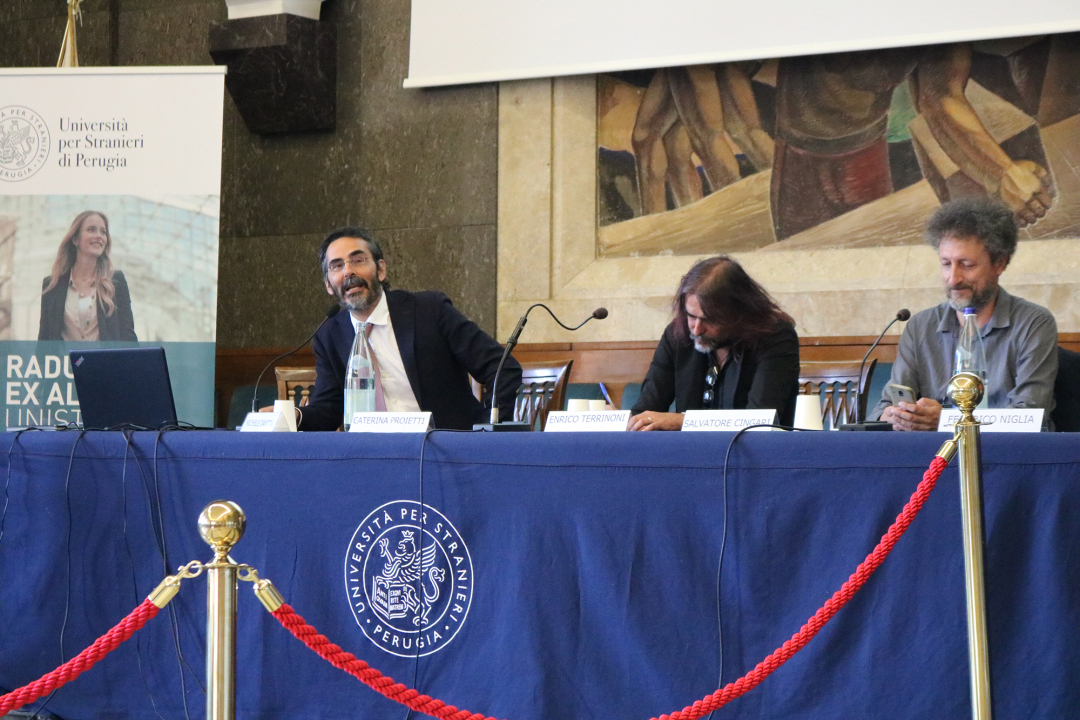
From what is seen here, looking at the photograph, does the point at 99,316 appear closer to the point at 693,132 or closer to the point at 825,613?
the point at 693,132

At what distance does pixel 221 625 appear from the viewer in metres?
1.34

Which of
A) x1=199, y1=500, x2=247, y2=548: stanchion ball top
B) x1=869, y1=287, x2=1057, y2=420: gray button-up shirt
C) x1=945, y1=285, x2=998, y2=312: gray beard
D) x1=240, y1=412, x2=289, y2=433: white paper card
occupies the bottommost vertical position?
x1=199, y1=500, x2=247, y2=548: stanchion ball top

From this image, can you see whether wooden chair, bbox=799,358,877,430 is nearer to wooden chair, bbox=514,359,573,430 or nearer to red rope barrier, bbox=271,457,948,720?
wooden chair, bbox=514,359,573,430

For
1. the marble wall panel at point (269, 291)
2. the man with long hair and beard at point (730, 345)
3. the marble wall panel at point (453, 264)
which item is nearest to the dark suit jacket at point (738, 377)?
the man with long hair and beard at point (730, 345)

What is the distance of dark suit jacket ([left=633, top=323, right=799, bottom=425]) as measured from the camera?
2.87 meters

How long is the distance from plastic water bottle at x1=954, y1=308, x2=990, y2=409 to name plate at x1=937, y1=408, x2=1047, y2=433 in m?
0.62

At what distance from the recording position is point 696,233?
4.86 meters

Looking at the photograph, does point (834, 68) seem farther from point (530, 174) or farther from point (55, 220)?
point (55, 220)

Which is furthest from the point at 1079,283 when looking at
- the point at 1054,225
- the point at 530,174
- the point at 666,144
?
the point at 530,174

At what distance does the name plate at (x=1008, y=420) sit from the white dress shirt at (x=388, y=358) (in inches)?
69.1

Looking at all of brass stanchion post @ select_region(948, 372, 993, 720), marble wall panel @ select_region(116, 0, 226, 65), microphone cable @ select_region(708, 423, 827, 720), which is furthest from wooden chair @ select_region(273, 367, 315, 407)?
A: brass stanchion post @ select_region(948, 372, 993, 720)

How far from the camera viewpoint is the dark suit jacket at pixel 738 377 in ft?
9.41

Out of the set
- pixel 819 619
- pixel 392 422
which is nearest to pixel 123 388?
pixel 392 422

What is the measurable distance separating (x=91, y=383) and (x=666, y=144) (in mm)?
2920
